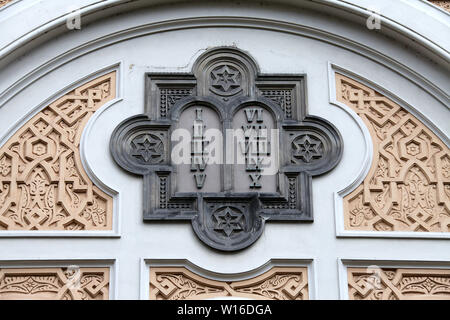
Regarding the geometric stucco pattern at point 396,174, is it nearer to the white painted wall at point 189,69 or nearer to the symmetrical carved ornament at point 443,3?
the white painted wall at point 189,69

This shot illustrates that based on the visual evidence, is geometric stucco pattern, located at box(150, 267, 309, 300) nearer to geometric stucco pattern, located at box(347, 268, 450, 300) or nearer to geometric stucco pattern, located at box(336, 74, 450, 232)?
geometric stucco pattern, located at box(347, 268, 450, 300)

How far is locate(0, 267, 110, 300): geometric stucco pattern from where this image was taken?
23.1 ft

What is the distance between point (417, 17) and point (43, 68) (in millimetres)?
2866

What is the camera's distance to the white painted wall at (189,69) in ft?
23.5

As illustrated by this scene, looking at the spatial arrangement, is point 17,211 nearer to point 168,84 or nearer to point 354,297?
point 168,84

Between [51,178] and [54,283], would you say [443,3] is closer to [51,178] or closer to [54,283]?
[51,178]

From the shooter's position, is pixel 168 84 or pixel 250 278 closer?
pixel 250 278

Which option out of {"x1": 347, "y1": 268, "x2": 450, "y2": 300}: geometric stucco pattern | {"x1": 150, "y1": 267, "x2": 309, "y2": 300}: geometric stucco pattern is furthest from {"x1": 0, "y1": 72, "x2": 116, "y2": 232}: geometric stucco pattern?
{"x1": 347, "y1": 268, "x2": 450, "y2": 300}: geometric stucco pattern

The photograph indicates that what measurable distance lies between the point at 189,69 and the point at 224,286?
5.65ft

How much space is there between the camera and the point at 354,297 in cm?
713

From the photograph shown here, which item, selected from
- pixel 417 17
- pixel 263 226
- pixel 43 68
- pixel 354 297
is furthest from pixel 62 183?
pixel 417 17

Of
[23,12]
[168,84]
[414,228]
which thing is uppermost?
[23,12]

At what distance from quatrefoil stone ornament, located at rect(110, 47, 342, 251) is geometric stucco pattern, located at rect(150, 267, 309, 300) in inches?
10.4

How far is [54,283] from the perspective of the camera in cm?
710
